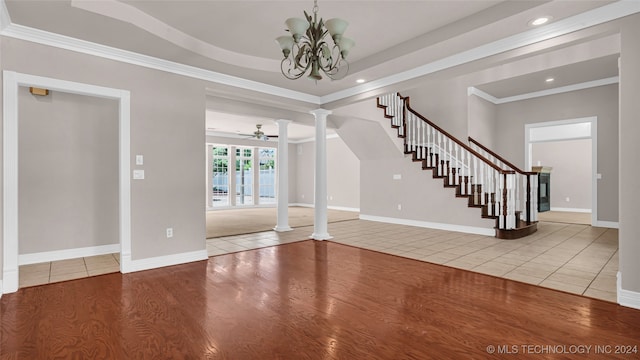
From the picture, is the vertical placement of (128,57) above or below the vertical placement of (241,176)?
above

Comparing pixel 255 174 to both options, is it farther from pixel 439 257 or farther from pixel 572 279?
pixel 572 279

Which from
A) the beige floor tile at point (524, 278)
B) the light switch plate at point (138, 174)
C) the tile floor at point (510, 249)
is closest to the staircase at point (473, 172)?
the tile floor at point (510, 249)

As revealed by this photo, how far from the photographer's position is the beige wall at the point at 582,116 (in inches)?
263

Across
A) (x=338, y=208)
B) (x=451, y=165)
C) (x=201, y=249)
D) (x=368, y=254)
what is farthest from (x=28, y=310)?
(x=338, y=208)

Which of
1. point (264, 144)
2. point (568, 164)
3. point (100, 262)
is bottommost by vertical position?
point (100, 262)

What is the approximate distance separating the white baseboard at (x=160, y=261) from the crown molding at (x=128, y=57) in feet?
7.85

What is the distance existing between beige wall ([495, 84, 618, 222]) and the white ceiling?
5.42 m

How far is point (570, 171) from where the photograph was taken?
10086 millimetres

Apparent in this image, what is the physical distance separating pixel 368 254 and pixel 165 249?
9.20 feet

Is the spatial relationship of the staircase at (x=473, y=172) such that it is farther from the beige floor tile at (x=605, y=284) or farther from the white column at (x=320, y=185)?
the beige floor tile at (x=605, y=284)

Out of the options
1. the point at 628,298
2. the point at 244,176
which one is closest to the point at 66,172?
the point at 628,298

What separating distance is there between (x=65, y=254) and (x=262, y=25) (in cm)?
418

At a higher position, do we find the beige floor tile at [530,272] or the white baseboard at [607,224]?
the white baseboard at [607,224]

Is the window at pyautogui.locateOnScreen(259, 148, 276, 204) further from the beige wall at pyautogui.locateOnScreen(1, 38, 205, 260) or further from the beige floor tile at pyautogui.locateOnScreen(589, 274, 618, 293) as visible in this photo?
the beige floor tile at pyautogui.locateOnScreen(589, 274, 618, 293)
